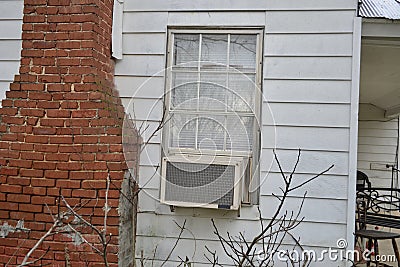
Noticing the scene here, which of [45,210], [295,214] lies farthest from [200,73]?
[45,210]

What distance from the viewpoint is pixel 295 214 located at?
9.91ft

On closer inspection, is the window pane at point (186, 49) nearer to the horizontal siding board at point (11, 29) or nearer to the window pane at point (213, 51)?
the window pane at point (213, 51)

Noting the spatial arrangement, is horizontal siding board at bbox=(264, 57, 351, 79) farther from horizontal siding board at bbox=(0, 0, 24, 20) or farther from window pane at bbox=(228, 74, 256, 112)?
horizontal siding board at bbox=(0, 0, 24, 20)

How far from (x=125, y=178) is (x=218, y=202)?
713mm

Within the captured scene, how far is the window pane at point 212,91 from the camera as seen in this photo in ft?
10.4

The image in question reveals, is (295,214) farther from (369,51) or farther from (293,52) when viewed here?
(369,51)

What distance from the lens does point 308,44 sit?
307 cm

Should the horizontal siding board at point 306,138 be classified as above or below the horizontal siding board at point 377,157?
above

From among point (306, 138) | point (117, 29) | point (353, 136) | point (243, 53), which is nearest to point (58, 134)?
point (117, 29)

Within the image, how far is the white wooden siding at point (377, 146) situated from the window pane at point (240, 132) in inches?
184

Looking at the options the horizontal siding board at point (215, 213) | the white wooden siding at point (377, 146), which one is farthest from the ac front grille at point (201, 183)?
the white wooden siding at point (377, 146)

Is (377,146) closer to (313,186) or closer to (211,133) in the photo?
(313,186)

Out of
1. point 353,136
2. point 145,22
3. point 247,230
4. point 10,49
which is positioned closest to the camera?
point 353,136

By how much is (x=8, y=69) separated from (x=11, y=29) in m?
0.35
